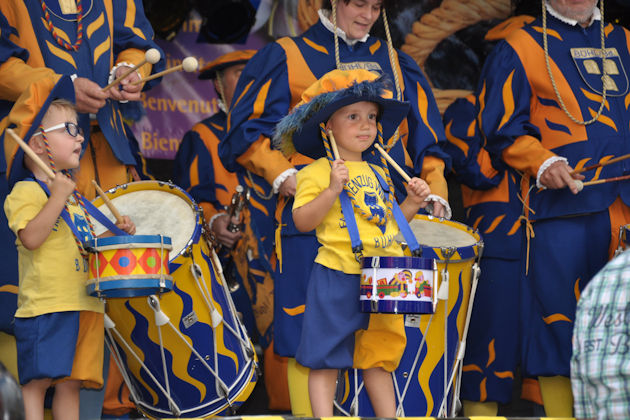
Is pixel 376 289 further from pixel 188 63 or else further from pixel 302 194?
pixel 188 63

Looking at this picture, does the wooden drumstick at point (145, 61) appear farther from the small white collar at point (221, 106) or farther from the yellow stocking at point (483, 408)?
the yellow stocking at point (483, 408)

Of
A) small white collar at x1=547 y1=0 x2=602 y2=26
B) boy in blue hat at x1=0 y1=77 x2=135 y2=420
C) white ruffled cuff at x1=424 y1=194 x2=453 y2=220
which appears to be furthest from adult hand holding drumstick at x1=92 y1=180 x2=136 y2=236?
small white collar at x1=547 y1=0 x2=602 y2=26

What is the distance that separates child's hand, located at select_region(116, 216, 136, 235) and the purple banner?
6.13 ft

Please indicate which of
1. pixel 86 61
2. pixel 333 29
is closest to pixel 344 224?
pixel 333 29

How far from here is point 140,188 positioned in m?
4.18

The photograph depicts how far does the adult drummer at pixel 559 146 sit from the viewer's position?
4.47m

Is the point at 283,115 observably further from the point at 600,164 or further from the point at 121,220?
the point at 600,164

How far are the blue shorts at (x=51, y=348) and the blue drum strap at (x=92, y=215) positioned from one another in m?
0.29

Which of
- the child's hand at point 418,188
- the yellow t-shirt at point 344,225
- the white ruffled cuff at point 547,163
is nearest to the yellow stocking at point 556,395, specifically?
the white ruffled cuff at point 547,163

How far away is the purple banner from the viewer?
5.70 m

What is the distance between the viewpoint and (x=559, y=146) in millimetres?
4609

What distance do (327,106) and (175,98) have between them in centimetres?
234

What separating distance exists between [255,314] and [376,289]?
1952 millimetres

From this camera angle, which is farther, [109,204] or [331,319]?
[109,204]
